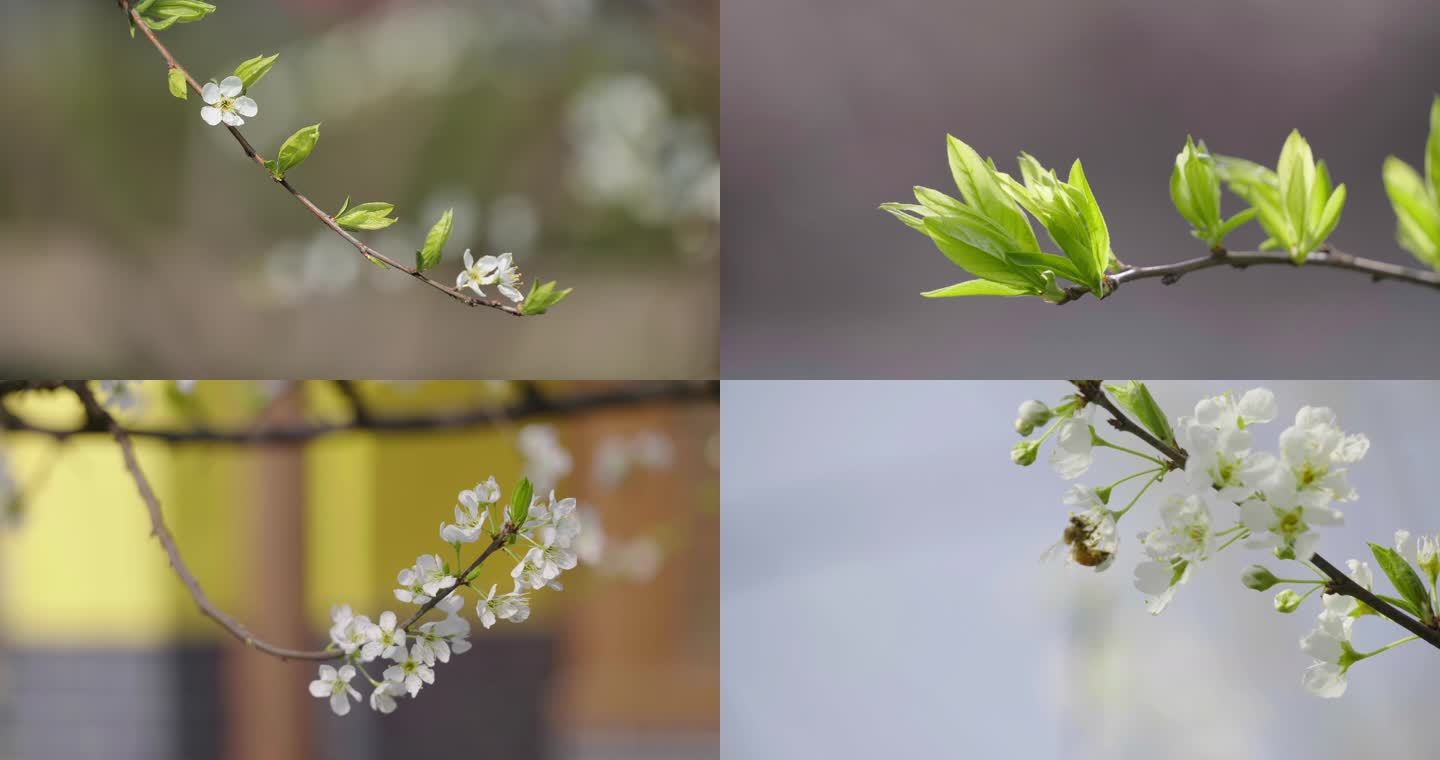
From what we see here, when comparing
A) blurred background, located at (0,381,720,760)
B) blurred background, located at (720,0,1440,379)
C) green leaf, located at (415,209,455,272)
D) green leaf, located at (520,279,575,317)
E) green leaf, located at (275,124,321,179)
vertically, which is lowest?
blurred background, located at (0,381,720,760)

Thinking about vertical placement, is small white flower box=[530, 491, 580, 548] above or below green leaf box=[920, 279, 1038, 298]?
below

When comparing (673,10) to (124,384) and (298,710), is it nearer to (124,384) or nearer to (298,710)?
(124,384)

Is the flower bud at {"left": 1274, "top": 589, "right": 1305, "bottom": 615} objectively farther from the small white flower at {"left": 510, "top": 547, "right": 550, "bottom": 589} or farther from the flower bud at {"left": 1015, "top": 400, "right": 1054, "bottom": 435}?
the small white flower at {"left": 510, "top": 547, "right": 550, "bottom": 589}

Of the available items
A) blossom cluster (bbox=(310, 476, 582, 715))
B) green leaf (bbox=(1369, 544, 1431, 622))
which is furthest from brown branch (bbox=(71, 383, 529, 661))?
green leaf (bbox=(1369, 544, 1431, 622))

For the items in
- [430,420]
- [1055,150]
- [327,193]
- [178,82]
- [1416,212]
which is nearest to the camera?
[1416,212]

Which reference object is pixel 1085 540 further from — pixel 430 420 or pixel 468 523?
pixel 430 420

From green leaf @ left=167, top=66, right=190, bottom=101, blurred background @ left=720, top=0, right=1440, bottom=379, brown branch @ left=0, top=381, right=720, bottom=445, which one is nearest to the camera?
green leaf @ left=167, top=66, right=190, bottom=101

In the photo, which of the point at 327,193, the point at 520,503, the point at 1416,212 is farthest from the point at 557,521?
the point at 327,193
